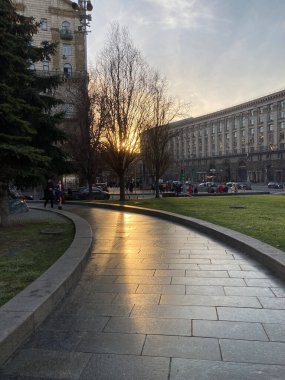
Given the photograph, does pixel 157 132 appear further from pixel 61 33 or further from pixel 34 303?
pixel 61 33

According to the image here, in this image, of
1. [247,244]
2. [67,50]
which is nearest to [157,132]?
[247,244]

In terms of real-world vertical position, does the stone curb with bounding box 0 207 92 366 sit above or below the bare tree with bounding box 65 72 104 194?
below

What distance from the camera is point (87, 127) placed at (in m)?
34.1

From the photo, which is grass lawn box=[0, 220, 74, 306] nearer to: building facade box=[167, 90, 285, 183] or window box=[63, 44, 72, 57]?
window box=[63, 44, 72, 57]

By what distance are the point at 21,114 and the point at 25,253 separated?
16.3 feet

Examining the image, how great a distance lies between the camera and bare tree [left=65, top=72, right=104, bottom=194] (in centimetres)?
3304

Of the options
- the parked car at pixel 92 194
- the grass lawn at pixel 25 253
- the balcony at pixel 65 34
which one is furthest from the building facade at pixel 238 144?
the grass lawn at pixel 25 253

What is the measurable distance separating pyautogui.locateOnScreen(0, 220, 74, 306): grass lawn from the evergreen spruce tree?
1.43m

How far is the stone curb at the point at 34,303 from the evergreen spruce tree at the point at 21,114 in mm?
4058

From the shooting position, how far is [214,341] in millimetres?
4203

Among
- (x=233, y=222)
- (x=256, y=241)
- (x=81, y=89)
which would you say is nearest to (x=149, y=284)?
(x=256, y=241)

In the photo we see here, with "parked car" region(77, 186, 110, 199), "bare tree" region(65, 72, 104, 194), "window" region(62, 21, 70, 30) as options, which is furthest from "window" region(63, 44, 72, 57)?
"parked car" region(77, 186, 110, 199)

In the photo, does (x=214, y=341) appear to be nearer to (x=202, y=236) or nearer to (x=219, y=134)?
(x=202, y=236)

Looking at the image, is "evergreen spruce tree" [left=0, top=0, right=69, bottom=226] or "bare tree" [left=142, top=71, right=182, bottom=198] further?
"bare tree" [left=142, top=71, right=182, bottom=198]
